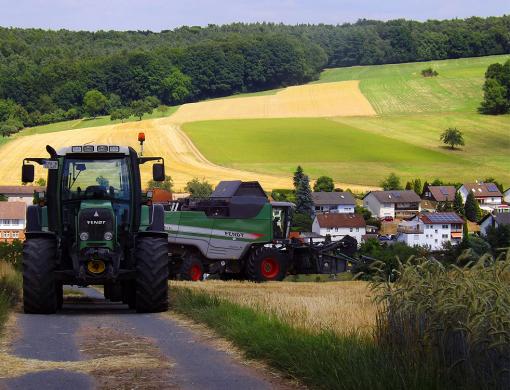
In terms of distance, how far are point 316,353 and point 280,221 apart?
2279 cm

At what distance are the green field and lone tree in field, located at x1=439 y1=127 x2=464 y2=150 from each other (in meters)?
1.05

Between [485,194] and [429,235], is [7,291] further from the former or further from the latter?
[485,194]

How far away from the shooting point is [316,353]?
9031 millimetres

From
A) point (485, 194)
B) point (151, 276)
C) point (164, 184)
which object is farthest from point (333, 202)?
point (151, 276)

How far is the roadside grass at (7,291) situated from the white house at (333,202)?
5435cm

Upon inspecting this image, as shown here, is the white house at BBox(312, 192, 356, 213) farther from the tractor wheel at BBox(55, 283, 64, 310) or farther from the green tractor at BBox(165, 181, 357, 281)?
the tractor wheel at BBox(55, 283, 64, 310)

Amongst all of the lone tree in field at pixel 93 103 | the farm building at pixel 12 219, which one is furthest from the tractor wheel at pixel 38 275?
the lone tree in field at pixel 93 103

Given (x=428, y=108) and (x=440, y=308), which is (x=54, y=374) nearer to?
(x=440, y=308)

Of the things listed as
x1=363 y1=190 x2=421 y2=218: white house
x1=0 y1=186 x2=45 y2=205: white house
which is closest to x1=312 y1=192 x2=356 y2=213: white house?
x1=363 y1=190 x2=421 y2=218: white house

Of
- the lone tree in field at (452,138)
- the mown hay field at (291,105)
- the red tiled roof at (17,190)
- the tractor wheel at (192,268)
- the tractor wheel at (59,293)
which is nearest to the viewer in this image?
the tractor wheel at (59,293)

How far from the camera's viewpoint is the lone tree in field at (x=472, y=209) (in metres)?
78.1

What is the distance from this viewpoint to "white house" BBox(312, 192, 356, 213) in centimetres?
7750

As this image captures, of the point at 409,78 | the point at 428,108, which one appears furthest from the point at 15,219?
the point at 409,78

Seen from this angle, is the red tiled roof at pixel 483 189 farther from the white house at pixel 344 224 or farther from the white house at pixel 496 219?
the white house at pixel 344 224
